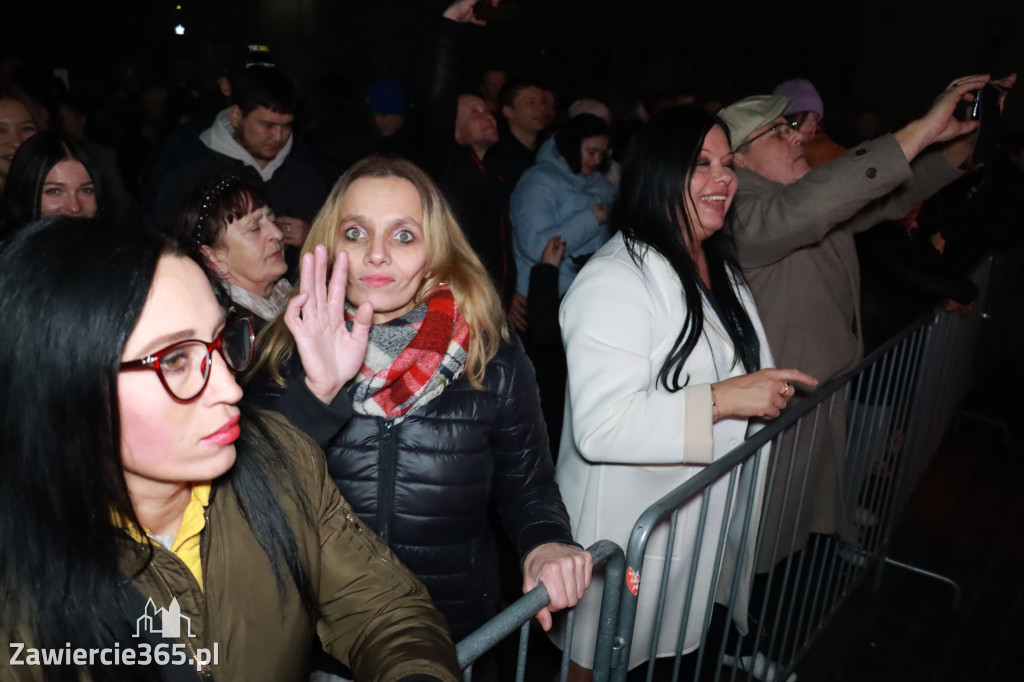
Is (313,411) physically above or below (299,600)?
above

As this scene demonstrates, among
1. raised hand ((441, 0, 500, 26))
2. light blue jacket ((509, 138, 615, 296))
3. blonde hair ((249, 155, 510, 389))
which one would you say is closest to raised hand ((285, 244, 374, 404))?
blonde hair ((249, 155, 510, 389))

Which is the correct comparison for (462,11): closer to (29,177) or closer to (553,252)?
(553,252)

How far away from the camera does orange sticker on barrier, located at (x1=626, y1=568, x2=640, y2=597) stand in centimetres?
194

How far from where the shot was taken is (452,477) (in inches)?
80.6

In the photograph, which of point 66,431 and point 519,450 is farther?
point 519,450

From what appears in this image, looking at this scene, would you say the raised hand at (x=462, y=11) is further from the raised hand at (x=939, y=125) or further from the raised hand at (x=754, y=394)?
the raised hand at (x=754, y=394)

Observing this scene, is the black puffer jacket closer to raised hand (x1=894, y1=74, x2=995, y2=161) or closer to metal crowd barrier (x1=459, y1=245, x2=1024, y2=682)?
metal crowd barrier (x1=459, y1=245, x2=1024, y2=682)

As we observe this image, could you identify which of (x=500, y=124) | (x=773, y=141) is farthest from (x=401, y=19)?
(x=773, y=141)

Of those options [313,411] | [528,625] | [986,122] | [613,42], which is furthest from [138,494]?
[613,42]

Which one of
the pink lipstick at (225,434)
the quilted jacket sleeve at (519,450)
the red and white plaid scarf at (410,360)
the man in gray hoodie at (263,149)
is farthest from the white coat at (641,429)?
the man in gray hoodie at (263,149)

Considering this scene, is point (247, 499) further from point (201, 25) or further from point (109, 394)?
point (201, 25)

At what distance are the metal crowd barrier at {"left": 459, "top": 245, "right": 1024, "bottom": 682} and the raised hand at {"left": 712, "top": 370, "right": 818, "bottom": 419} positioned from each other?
0.11 meters

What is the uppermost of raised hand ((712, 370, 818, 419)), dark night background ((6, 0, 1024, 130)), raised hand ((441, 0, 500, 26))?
dark night background ((6, 0, 1024, 130))

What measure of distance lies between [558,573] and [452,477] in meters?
0.42
